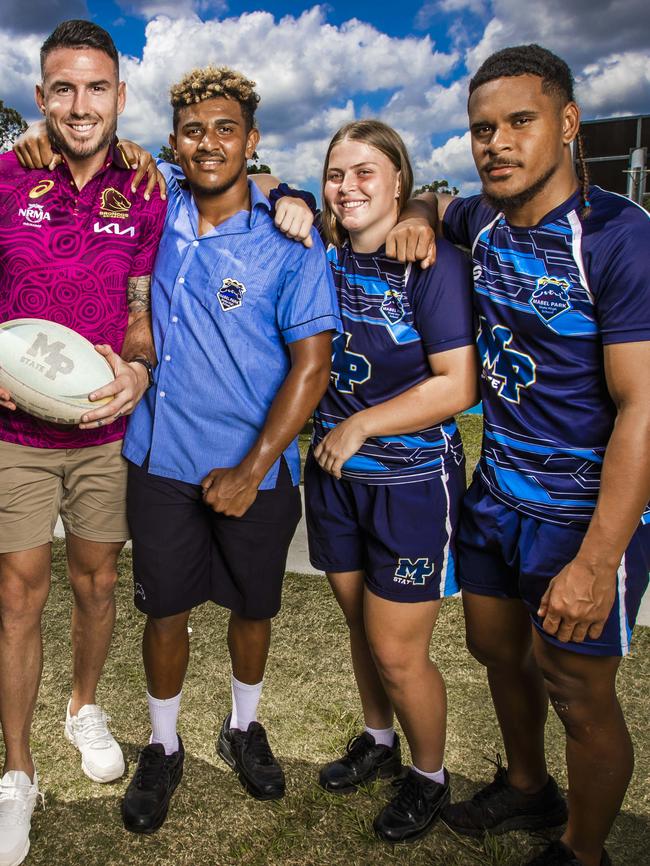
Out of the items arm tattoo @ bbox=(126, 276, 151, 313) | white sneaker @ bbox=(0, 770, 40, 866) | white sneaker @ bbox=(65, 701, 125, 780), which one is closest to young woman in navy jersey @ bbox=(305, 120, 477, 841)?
arm tattoo @ bbox=(126, 276, 151, 313)

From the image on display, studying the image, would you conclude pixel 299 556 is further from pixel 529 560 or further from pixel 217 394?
pixel 529 560

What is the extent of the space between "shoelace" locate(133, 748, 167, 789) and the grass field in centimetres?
12

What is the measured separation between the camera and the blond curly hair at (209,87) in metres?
2.21

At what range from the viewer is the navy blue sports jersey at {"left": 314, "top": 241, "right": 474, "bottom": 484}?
2127 millimetres

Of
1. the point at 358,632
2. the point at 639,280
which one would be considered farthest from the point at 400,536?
the point at 639,280

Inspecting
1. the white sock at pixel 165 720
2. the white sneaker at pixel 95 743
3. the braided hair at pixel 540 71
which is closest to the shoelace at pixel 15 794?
the white sneaker at pixel 95 743

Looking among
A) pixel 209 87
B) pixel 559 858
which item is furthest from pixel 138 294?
pixel 559 858

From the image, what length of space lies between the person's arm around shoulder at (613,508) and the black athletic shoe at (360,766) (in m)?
1.05

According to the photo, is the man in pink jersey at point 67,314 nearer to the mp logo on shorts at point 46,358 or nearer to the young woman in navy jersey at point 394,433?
the mp logo on shorts at point 46,358

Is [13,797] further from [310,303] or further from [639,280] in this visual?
[639,280]

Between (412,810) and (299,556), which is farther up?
(412,810)

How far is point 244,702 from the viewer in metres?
2.64

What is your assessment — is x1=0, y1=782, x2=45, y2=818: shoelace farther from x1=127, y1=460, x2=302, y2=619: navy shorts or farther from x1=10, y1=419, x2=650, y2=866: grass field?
x1=127, y1=460, x2=302, y2=619: navy shorts

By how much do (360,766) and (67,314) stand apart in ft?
5.89
